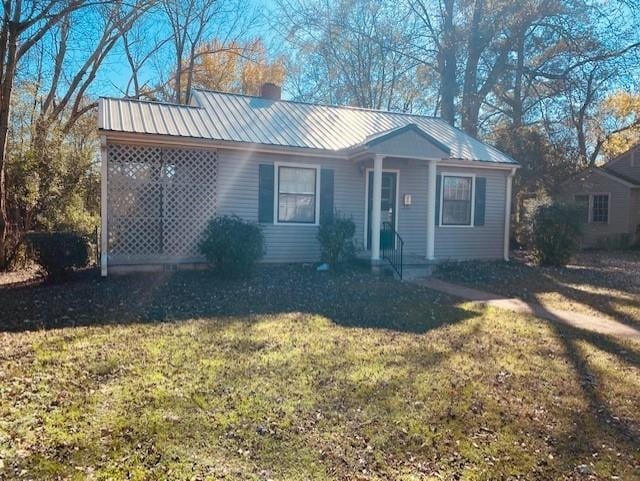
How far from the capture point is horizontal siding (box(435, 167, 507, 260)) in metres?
12.4

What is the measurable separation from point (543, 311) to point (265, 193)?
601cm

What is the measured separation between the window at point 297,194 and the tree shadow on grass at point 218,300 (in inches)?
61.1

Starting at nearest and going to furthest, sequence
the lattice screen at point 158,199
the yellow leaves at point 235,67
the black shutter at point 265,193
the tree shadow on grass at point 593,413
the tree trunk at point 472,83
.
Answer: the tree shadow on grass at point 593,413, the lattice screen at point 158,199, the black shutter at point 265,193, the tree trunk at point 472,83, the yellow leaves at point 235,67

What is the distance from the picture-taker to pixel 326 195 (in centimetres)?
1090

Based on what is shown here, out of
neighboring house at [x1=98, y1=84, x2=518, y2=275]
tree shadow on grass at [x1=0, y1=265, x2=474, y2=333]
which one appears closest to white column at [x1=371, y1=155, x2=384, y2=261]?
neighboring house at [x1=98, y1=84, x2=518, y2=275]

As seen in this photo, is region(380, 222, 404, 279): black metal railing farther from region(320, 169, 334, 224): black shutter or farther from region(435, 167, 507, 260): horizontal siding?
region(320, 169, 334, 224): black shutter

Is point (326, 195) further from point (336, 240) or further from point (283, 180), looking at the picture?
point (336, 240)

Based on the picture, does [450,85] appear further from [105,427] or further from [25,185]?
[105,427]

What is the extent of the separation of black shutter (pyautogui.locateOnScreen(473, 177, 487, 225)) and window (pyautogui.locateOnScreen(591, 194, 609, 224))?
12068 millimetres

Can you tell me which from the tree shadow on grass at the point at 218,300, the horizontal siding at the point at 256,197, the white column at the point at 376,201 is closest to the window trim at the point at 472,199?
the horizontal siding at the point at 256,197

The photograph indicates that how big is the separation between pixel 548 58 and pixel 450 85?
4012 millimetres

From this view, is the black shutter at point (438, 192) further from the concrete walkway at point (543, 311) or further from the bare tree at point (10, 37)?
the bare tree at point (10, 37)

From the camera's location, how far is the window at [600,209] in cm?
2131

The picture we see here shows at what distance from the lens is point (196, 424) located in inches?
131
